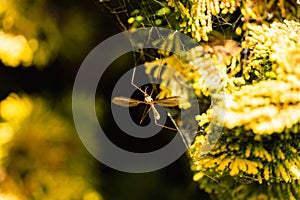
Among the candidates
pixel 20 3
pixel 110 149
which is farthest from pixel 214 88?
pixel 20 3

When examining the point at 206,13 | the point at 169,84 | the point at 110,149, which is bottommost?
the point at 110,149

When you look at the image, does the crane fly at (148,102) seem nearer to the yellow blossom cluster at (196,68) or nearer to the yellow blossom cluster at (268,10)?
the yellow blossom cluster at (196,68)

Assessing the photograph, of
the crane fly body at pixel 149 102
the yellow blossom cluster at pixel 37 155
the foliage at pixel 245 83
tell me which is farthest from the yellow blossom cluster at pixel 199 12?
the yellow blossom cluster at pixel 37 155

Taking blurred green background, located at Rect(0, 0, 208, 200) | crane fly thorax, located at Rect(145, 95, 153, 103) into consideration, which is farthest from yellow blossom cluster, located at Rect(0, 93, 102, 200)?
crane fly thorax, located at Rect(145, 95, 153, 103)

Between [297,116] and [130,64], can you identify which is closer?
[297,116]

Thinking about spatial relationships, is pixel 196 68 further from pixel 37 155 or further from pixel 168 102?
pixel 37 155

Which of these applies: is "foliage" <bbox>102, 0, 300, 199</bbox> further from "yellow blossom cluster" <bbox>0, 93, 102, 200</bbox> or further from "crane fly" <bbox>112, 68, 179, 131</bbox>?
"yellow blossom cluster" <bbox>0, 93, 102, 200</bbox>

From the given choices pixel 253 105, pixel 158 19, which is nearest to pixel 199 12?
pixel 158 19

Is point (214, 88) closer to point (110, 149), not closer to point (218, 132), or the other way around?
point (218, 132)

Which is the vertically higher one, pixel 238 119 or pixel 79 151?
pixel 238 119
